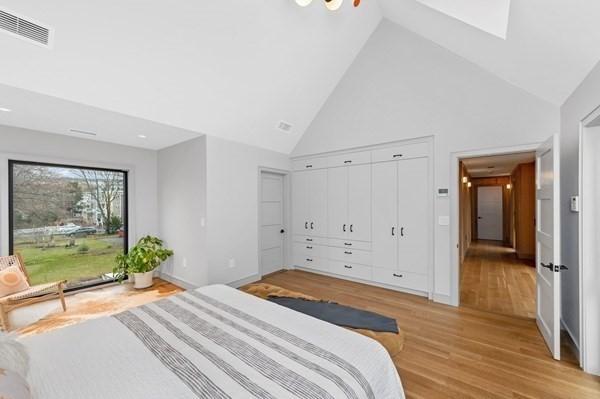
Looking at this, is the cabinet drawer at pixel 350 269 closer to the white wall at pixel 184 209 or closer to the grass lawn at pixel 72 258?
the white wall at pixel 184 209

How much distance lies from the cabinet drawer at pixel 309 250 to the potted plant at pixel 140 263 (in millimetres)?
2342

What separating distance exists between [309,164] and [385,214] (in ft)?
5.79

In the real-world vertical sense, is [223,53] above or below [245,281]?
above

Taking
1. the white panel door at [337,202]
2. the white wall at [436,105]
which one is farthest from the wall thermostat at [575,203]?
the white panel door at [337,202]

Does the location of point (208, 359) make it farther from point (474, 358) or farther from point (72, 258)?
point (72, 258)

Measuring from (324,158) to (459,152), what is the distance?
7.06 feet

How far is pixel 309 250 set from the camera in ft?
16.0

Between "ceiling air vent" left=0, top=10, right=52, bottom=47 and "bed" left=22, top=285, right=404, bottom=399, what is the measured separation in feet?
7.20

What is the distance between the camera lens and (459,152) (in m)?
3.30

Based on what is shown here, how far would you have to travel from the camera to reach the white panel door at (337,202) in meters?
4.39

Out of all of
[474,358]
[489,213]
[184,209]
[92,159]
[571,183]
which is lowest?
[474,358]

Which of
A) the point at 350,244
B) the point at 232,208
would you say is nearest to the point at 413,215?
the point at 350,244

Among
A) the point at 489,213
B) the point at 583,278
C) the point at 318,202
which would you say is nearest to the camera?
the point at 583,278

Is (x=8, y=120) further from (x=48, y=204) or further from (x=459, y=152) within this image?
(x=459, y=152)
